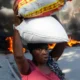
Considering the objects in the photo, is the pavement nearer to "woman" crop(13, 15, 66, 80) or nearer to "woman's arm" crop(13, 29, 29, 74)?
"woman" crop(13, 15, 66, 80)

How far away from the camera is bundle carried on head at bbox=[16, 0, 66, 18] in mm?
2572

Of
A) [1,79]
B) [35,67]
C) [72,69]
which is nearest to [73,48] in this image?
[72,69]

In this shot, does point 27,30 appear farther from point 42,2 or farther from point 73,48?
point 73,48

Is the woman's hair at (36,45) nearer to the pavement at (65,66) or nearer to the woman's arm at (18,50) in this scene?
the woman's arm at (18,50)

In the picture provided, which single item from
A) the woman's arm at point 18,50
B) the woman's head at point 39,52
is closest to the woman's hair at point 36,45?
the woman's head at point 39,52

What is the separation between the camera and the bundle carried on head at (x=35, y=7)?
8.44 ft

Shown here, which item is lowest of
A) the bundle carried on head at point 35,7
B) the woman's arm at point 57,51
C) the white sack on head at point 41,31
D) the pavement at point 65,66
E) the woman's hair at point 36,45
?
the pavement at point 65,66

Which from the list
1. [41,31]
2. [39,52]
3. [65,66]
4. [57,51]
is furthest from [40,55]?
[65,66]

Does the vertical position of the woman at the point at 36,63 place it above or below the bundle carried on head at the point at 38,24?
below

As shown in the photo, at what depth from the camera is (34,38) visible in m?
2.62

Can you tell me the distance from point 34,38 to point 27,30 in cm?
8

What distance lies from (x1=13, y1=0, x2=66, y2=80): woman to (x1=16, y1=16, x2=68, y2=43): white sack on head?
7cm

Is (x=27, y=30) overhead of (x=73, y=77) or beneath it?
overhead

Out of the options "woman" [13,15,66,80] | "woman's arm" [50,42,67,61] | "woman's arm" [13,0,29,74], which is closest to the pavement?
"woman's arm" [50,42,67,61]
